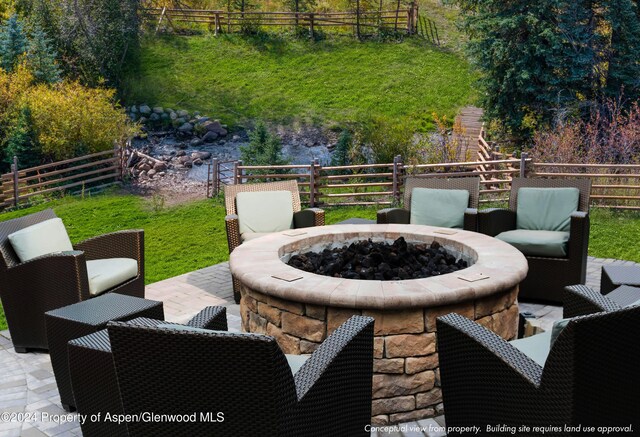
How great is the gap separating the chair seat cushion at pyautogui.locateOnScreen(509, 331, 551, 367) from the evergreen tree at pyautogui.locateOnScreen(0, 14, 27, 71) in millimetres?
15744

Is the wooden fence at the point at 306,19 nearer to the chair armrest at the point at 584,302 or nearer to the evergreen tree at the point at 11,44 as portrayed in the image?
the evergreen tree at the point at 11,44

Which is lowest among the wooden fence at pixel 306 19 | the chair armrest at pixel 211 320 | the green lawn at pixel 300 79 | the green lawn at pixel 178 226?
the green lawn at pixel 178 226

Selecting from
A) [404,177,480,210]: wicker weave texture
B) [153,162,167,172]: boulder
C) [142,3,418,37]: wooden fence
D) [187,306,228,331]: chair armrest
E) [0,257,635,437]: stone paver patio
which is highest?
[142,3,418,37]: wooden fence

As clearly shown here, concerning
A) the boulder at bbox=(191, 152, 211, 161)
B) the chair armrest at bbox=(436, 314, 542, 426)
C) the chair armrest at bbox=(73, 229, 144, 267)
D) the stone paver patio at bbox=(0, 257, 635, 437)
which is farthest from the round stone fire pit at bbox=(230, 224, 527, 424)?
the boulder at bbox=(191, 152, 211, 161)

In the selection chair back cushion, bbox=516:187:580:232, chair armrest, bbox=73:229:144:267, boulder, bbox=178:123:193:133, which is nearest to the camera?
chair armrest, bbox=73:229:144:267

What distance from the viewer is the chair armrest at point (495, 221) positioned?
5.91m

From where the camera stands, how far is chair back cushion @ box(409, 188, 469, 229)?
19.8 feet

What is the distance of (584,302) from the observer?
11.0 ft

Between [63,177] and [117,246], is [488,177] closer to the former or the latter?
[63,177]

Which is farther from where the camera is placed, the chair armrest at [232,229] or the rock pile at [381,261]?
the chair armrest at [232,229]

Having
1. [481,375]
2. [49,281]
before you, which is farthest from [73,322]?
[481,375]

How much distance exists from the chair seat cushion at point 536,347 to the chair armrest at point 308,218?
3.10 meters

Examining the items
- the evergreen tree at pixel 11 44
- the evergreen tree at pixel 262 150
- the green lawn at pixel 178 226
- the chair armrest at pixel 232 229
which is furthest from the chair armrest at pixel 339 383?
the evergreen tree at pixel 11 44

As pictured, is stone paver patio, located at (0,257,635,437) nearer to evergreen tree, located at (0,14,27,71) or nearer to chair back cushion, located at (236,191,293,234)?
chair back cushion, located at (236,191,293,234)
